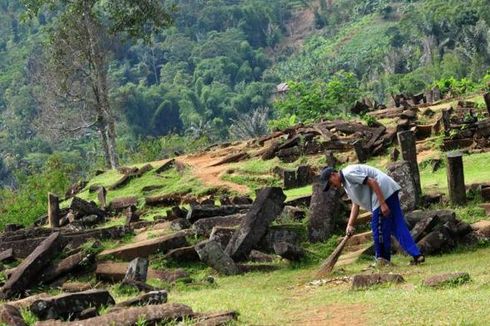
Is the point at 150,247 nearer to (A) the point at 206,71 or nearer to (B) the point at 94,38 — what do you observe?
(B) the point at 94,38

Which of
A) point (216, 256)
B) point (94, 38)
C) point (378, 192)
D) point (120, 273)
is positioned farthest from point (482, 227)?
point (94, 38)

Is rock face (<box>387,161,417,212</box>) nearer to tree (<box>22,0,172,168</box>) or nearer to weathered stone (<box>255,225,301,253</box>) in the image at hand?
weathered stone (<box>255,225,301,253</box>)

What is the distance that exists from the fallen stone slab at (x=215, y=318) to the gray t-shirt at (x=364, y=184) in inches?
144

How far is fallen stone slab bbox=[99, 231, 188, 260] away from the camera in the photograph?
11.6 m

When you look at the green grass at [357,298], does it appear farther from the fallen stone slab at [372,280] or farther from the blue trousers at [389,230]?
the blue trousers at [389,230]

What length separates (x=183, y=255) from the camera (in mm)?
11398

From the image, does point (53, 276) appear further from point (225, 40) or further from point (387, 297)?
point (225, 40)

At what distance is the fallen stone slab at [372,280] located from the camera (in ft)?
26.0

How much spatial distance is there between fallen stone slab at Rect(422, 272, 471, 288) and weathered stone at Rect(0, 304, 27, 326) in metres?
3.84

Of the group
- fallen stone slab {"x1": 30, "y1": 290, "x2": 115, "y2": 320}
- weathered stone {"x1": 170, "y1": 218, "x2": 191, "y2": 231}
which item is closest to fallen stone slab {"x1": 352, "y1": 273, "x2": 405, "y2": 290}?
fallen stone slab {"x1": 30, "y1": 290, "x2": 115, "y2": 320}

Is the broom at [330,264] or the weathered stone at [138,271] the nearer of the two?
the weathered stone at [138,271]

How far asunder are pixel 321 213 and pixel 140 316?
6.05 metres

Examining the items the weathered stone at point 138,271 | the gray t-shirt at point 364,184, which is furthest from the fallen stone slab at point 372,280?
the weathered stone at point 138,271

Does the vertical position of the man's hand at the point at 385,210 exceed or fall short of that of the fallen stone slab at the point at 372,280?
it exceeds it
